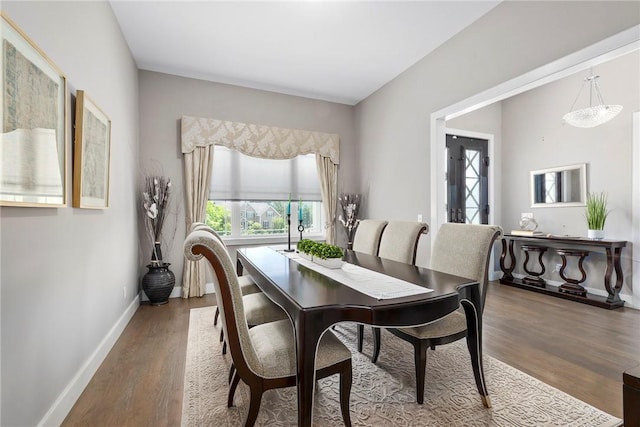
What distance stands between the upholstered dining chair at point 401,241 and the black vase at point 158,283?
2402 mm

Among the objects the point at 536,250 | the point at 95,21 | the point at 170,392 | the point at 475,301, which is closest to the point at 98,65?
the point at 95,21

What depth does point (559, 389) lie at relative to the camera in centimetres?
188

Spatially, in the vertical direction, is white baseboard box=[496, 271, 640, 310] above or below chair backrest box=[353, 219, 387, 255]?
below

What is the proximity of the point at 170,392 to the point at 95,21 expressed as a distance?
2.66 m

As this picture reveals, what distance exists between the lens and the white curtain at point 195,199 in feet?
12.7

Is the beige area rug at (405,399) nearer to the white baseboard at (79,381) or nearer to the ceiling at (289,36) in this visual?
the white baseboard at (79,381)

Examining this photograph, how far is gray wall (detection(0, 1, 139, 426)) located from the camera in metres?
1.23

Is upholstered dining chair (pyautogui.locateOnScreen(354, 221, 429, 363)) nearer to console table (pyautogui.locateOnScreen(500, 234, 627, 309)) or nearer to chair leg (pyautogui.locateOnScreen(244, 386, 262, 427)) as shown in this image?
chair leg (pyautogui.locateOnScreen(244, 386, 262, 427))

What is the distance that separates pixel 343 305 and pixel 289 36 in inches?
115

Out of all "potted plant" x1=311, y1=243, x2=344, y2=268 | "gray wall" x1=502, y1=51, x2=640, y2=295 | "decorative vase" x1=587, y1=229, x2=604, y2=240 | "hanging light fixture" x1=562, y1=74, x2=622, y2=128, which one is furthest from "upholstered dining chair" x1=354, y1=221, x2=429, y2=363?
"gray wall" x1=502, y1=51, x2=640, y2=295

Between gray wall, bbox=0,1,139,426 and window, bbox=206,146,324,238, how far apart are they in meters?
1.35

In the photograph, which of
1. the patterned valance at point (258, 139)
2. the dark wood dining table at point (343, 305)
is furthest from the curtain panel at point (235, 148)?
the dark wood dining table at point (343, 305)

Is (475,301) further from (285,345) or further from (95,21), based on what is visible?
(95,21)

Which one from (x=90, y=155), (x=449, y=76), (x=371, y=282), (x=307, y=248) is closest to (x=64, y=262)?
(x=90, y=155)
